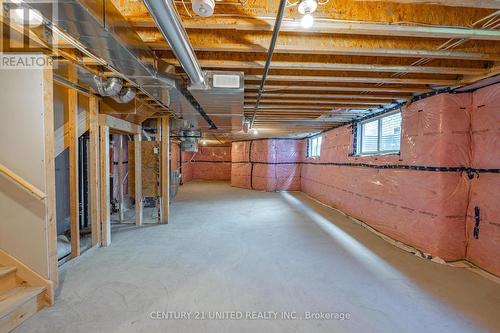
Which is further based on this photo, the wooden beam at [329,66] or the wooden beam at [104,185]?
the wooden beam at [104,185]

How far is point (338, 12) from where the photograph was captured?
1574 millimetres

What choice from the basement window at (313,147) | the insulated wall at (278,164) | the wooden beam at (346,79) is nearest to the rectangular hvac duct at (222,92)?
the wooden beam at (346,79)

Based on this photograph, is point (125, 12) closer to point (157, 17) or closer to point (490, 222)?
point (157, 17)

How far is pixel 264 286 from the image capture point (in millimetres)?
2199

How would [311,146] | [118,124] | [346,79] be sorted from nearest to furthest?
[346,79] < [118,124] < [311,146]

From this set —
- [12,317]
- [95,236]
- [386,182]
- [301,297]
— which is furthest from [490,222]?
[95,236]

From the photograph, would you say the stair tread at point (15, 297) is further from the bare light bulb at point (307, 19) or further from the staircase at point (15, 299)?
the bare light bulb at point (307, 19)

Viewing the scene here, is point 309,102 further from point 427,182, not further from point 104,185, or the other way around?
point 104,185

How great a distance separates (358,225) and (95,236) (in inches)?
165

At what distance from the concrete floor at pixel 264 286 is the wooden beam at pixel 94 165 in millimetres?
368

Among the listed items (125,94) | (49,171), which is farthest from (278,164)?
(49,171)

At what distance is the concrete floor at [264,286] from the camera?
171cm

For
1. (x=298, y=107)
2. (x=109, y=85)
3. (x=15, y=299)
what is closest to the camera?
(x=15, y=299)

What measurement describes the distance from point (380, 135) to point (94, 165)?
4.49 m
